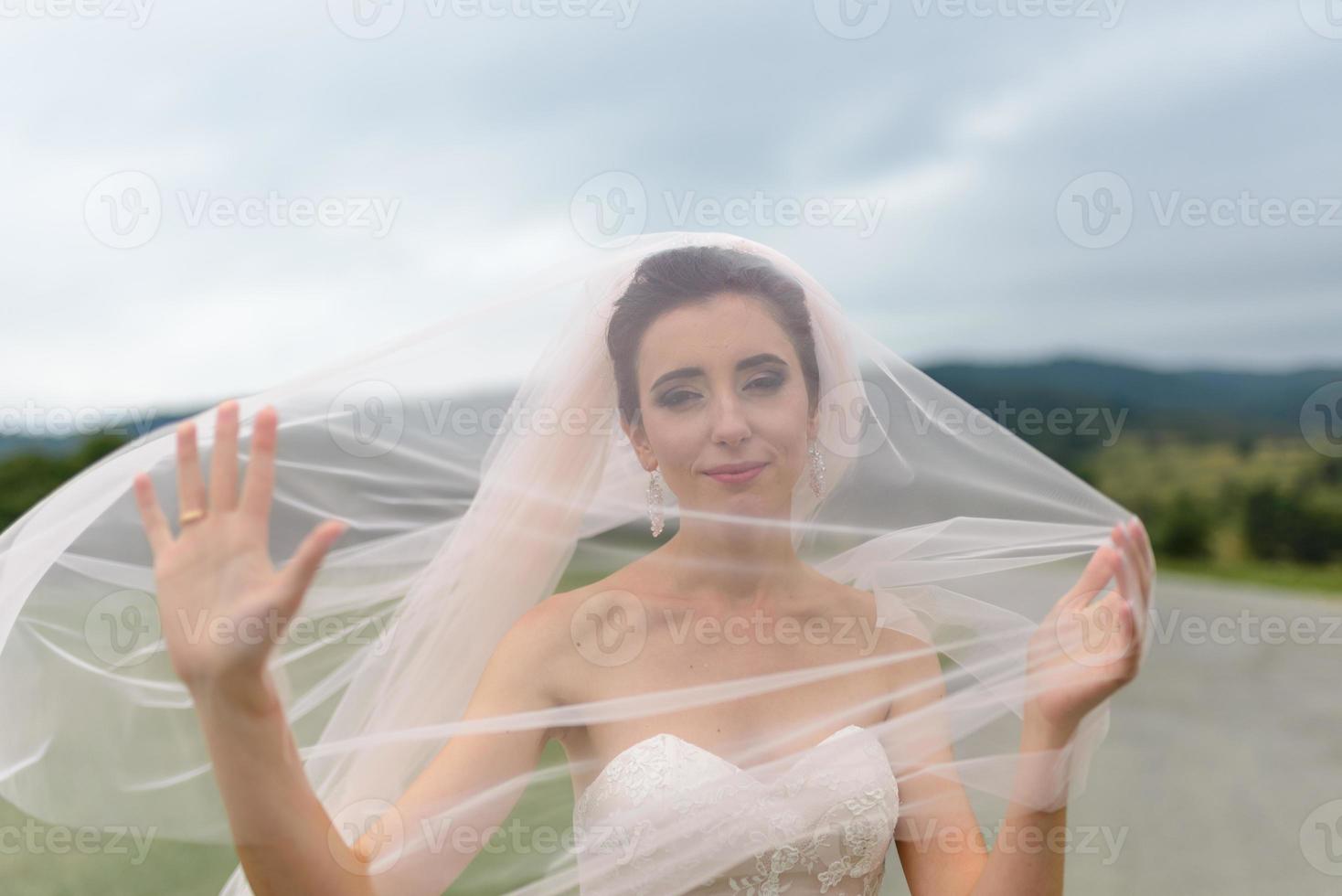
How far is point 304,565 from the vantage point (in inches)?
60.6

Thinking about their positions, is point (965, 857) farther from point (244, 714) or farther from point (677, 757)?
point (244, 714)

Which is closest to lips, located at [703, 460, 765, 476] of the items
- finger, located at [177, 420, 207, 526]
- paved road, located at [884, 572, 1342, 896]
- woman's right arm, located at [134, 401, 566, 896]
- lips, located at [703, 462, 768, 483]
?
lips, located at [703, 462, 768, 483]

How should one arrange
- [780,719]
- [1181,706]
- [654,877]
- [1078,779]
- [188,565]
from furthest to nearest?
[1181,706] < [780,719] < [654,877] < [1078,779] < [188,565]

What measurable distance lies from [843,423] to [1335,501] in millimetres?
17776

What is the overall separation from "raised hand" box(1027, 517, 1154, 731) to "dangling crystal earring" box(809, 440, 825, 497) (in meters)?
0.74

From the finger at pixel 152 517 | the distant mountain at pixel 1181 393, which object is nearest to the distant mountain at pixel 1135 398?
the distant mountain at pixel 1181 393

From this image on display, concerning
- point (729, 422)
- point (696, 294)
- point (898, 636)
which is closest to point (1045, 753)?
point (898, 636)

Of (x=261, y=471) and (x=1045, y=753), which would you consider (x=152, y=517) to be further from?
(x=1045, y=753)

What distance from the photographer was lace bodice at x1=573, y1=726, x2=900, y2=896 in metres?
2.22

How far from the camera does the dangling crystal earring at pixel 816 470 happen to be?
8.32 ft

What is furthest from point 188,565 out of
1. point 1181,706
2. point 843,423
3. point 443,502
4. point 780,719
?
point 1181,706

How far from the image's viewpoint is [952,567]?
2.49 metres

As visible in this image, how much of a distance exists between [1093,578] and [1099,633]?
0.10 m

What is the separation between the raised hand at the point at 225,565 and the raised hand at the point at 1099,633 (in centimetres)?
124
